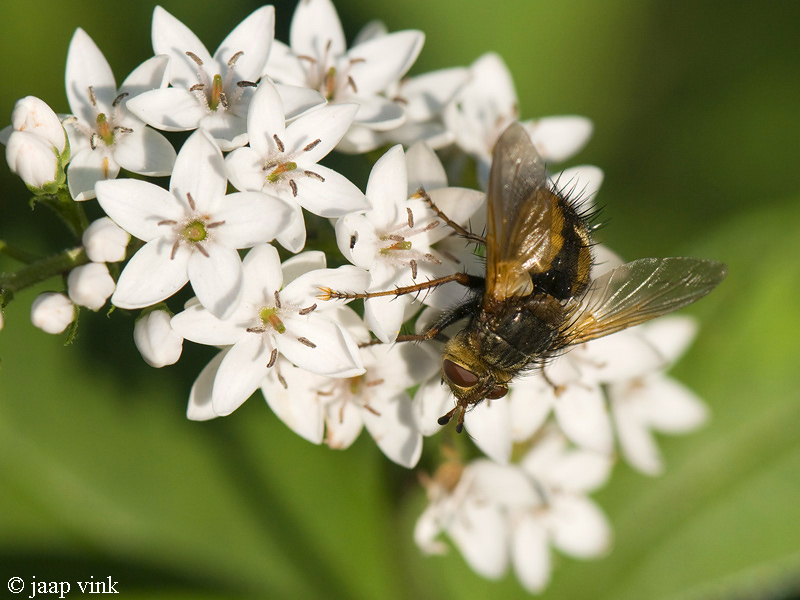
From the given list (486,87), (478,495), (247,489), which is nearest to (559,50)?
(486,87)

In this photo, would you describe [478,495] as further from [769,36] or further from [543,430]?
[769,36]

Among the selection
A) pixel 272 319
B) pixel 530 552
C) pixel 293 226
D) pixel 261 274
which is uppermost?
pixel 293 226

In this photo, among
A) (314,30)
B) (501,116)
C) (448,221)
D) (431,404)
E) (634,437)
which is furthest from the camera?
(634,437)

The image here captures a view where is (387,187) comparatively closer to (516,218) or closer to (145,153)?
(516,218)

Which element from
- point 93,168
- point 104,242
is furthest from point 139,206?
point 93,168

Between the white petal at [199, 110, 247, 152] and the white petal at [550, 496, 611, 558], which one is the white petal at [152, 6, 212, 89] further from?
the white petal at [550, 496, 611, 558]
